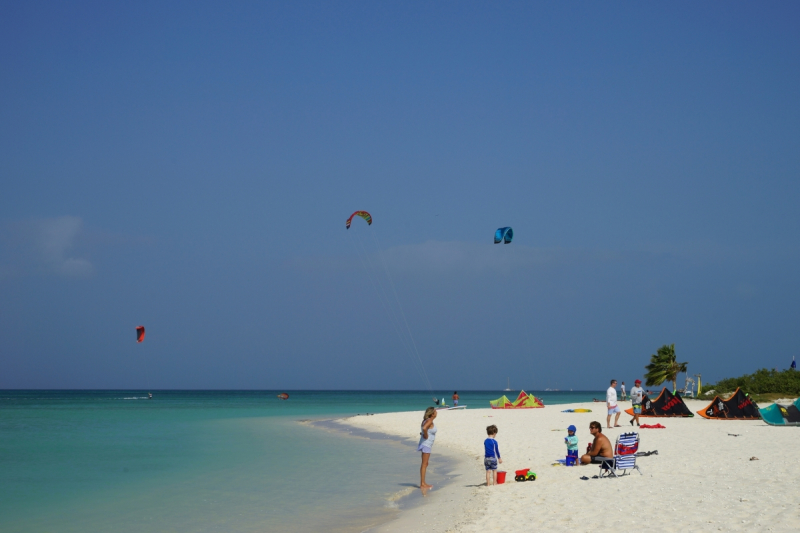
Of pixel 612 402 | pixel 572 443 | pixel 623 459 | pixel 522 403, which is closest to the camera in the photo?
pixel 623 459

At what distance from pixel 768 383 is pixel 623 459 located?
30.7m

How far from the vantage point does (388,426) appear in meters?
27.4

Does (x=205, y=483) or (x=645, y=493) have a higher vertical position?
(x=645, y=493)

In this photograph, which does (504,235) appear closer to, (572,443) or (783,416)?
(783,416)

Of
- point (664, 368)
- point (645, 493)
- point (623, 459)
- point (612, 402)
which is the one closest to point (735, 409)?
point (612, 402)

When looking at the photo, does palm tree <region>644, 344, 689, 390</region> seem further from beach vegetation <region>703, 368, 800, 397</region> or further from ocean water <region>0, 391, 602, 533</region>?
ocean water <region>0, 391, 602, 533</region>

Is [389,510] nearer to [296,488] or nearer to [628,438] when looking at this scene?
[296,488]

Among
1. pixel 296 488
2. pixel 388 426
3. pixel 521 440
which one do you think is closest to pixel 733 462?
pixel 521 440

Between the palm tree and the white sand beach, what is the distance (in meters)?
29.0

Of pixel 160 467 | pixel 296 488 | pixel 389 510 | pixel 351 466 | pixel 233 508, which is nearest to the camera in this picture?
pixel 389 510

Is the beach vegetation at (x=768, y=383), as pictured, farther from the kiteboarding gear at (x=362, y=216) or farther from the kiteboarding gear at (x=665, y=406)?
the kiteboarding gear at (x=362, y=216)

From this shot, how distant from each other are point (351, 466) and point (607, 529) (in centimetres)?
889

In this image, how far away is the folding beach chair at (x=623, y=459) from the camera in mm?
10227

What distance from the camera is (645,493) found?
868 centimetres
